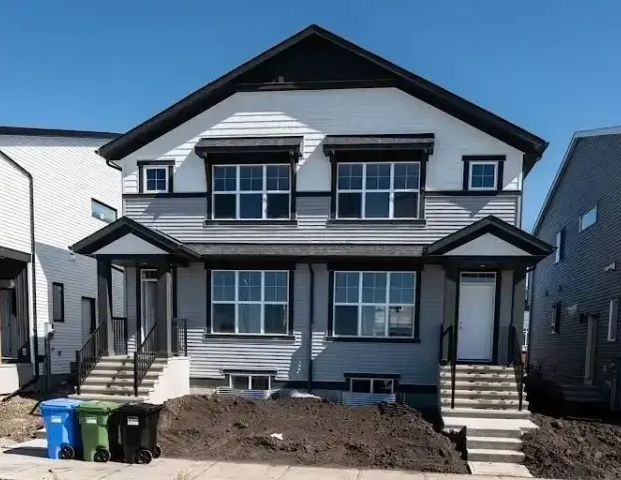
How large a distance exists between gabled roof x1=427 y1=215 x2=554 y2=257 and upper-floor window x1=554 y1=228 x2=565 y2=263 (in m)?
8.04

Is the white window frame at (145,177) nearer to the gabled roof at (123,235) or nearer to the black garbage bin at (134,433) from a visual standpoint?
the gabled roof at (123,235)

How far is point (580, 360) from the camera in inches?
523

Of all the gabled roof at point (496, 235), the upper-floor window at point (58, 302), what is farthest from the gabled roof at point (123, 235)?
the gabled roof at point (496, 235)

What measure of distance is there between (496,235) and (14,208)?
42.3 ft

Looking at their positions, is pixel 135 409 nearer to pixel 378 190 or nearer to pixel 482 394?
pixel 482 394

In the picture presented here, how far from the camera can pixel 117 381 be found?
955 cm

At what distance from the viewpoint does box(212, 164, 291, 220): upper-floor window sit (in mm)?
10953

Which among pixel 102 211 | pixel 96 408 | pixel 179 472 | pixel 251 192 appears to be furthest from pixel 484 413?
pixel 102 211

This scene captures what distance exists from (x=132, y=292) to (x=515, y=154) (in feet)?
33.7

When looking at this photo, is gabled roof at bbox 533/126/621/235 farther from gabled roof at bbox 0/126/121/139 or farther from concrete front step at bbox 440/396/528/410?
gabled roof at bbox 0/126/121/139

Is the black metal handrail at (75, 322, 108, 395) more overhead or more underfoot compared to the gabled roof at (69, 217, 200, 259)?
more underfoot

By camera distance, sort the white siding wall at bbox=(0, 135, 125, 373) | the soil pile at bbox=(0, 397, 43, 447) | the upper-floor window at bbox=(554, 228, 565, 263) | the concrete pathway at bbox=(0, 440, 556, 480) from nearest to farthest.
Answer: the concrete pathway at bbox=(0, 440, 556, 480)
the soil pile at bbox=(0, 397, 43, 447)
the white siding wall at bbox=(0, 135, 125, 373)
the upper-floor window at bbox=(554, 228, 565, 263)

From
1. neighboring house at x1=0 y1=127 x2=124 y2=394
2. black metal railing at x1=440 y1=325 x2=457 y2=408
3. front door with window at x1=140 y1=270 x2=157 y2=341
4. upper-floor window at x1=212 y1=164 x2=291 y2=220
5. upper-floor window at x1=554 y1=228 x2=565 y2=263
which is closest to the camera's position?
black metal railing at x1=440 y1=325 x2=457 y2=408

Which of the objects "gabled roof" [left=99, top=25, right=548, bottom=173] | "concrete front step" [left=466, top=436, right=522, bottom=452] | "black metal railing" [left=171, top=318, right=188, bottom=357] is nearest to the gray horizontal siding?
"gabled roof" [left=99, top=25, right=548, bottom=173]
